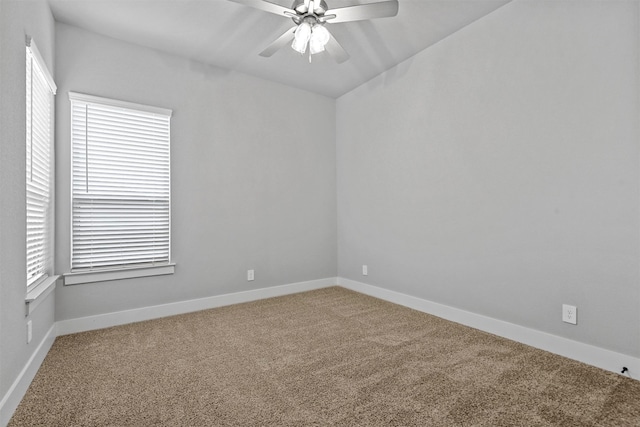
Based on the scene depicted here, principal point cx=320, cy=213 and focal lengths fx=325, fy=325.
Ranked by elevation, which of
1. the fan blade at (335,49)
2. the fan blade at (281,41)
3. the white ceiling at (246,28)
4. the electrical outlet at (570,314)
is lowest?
the electrical outlet at (570,314)

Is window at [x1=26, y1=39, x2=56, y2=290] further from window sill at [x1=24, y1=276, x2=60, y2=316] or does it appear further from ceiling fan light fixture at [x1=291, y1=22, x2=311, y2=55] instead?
ceiling fan light fixture at [x1=291, y1=22, x2=311, y2=55]

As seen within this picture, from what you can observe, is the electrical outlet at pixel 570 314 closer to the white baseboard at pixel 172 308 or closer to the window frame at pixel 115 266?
the white baseboard at pixel 172 308

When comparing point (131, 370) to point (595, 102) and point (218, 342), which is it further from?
point (595, 102)

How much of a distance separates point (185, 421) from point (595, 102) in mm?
3091

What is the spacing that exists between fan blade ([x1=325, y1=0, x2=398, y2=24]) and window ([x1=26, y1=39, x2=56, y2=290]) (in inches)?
76.4

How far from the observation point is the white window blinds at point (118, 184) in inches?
112

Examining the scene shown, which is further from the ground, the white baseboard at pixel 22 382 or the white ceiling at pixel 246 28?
the white ceiling at pixel 246 28

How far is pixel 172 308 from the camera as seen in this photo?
3.31 m

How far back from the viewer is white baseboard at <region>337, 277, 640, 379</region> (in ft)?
6.77

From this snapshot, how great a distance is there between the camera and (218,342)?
2.60 meters

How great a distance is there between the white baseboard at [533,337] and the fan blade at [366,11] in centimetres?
251

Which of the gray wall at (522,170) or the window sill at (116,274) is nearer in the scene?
the gray wall at (522,170)

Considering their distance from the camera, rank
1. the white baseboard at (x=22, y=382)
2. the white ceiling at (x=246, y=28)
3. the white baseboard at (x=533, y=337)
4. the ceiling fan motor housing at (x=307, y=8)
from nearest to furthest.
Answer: the white baseboard at (x=22, y=382)
the white baseboard at (x=533, y=337)
the ceiling fan motor housing at (x=307, y=8)
the white ceiling at (x=246, y=28)

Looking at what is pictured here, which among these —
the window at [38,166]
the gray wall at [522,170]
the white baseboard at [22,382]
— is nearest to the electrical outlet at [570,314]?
the gray wall at [522,170]
